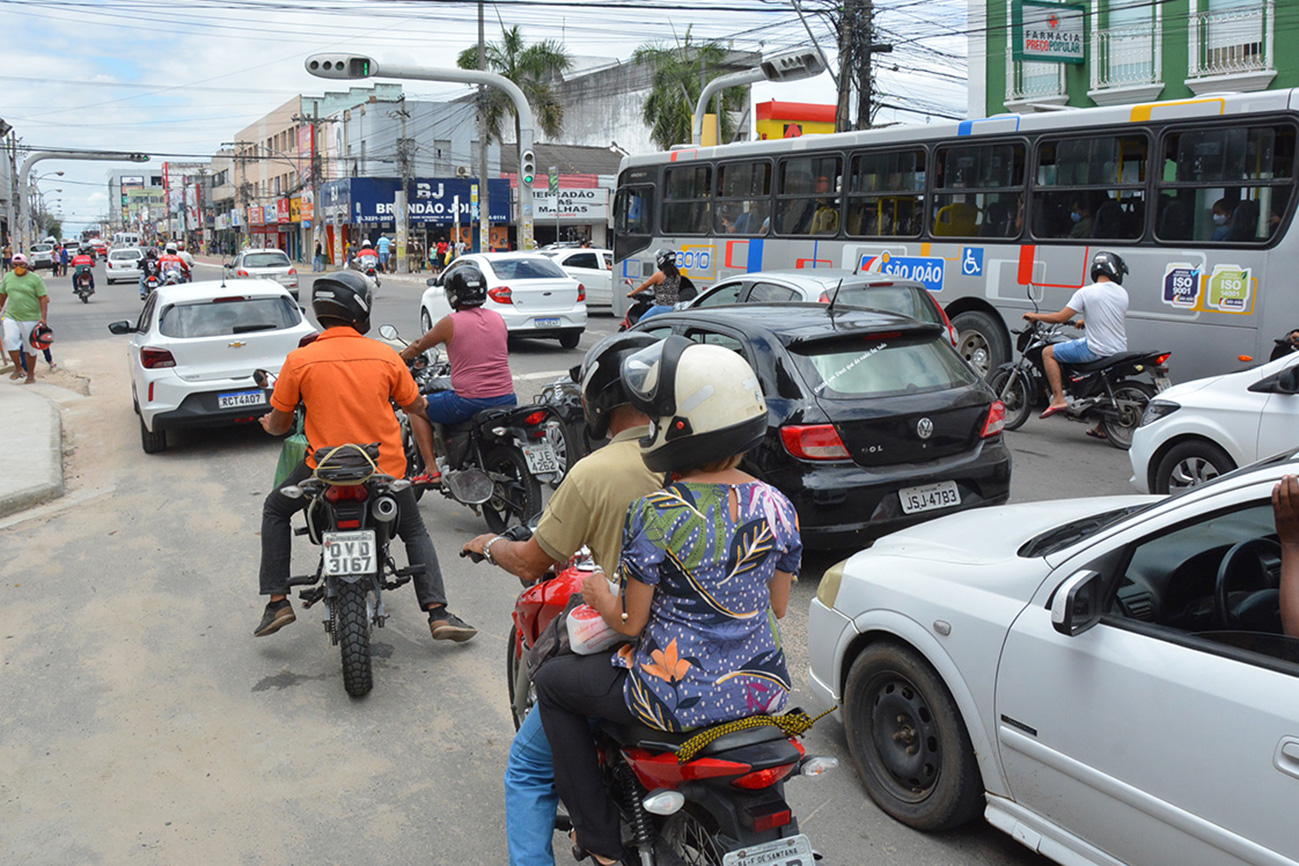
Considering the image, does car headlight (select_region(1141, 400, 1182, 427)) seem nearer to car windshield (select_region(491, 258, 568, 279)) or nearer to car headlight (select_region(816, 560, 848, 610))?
car headlight (select_region(816, 560, 848, 610))

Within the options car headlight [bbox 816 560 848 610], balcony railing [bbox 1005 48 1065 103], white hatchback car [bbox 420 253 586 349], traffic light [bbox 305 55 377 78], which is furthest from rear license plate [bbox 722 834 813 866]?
balcony railing [bbox 1005 48 1065 103]

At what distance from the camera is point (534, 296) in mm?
17094

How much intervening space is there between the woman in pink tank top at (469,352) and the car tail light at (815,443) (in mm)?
1982

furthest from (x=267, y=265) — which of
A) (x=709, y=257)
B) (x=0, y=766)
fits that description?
(x=0, y=766)

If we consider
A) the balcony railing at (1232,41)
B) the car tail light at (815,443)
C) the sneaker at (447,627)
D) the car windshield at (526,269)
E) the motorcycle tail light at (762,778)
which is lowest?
the sneaker at (447,627)

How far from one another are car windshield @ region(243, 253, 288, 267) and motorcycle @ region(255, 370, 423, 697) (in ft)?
95.5

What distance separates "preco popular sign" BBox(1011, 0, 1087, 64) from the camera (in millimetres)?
23188

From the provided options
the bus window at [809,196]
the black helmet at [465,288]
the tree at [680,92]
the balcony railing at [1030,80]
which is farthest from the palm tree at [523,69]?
the black helmet at [465,288]

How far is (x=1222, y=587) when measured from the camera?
316cm

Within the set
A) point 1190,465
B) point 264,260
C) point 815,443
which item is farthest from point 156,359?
point 264,260

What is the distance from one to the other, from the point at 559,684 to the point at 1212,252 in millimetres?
10006

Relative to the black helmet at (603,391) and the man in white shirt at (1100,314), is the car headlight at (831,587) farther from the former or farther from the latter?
the man in white shirt at (1100,314)

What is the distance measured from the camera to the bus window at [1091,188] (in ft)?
36.7

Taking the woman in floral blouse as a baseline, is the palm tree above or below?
above
